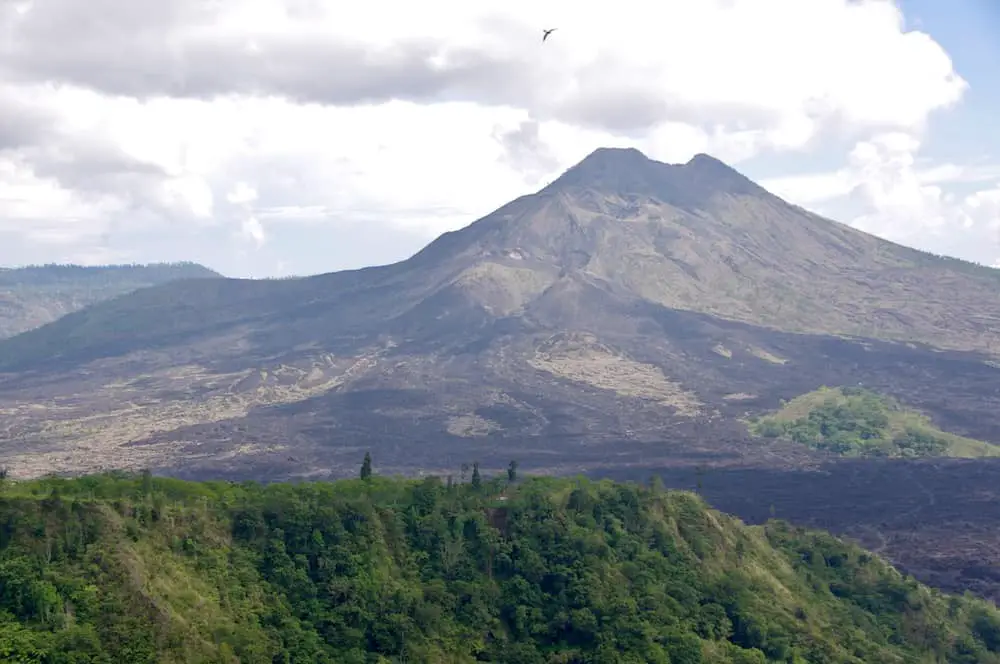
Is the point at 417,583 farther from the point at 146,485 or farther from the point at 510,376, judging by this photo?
the point at 510,376

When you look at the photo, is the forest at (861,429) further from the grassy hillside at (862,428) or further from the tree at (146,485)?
the tree at (146,485)

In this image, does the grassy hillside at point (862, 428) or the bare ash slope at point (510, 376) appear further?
the bare ash slope at point (510, 376)

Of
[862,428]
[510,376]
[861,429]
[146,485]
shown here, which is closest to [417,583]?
[146,485]

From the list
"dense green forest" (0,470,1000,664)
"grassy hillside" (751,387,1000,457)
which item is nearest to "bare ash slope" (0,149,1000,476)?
"grassy hillside" (751,387,1000,457)

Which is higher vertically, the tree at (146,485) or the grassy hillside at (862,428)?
the tree at (146,485)

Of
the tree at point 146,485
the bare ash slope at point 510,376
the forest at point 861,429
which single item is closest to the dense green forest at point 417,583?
the tree at point 146,485
